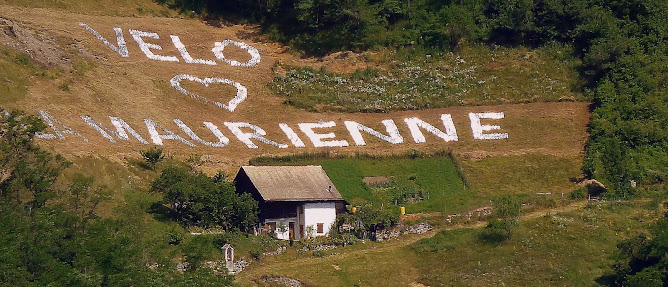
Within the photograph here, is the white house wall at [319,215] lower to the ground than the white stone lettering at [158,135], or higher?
lower

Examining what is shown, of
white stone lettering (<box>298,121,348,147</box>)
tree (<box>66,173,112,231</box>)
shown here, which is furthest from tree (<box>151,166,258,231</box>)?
white stone lettering (<box>298,121,348,147</box>)

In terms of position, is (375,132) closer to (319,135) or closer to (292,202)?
(319,135)

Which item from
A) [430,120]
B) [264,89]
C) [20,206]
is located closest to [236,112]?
[264,89]

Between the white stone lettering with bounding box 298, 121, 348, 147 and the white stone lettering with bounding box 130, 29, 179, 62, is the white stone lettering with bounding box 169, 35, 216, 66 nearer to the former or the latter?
the white stone lettering with bounding box 130, 29, 179, 62

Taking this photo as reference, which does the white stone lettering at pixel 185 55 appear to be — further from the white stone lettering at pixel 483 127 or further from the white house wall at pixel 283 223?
the white house wall at pixel 283 223

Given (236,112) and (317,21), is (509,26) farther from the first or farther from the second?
(236,112)

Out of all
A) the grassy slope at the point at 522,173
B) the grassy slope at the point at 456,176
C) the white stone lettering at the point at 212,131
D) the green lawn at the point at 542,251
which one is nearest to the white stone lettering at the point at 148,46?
the white stone lettering at the point at 212,131
